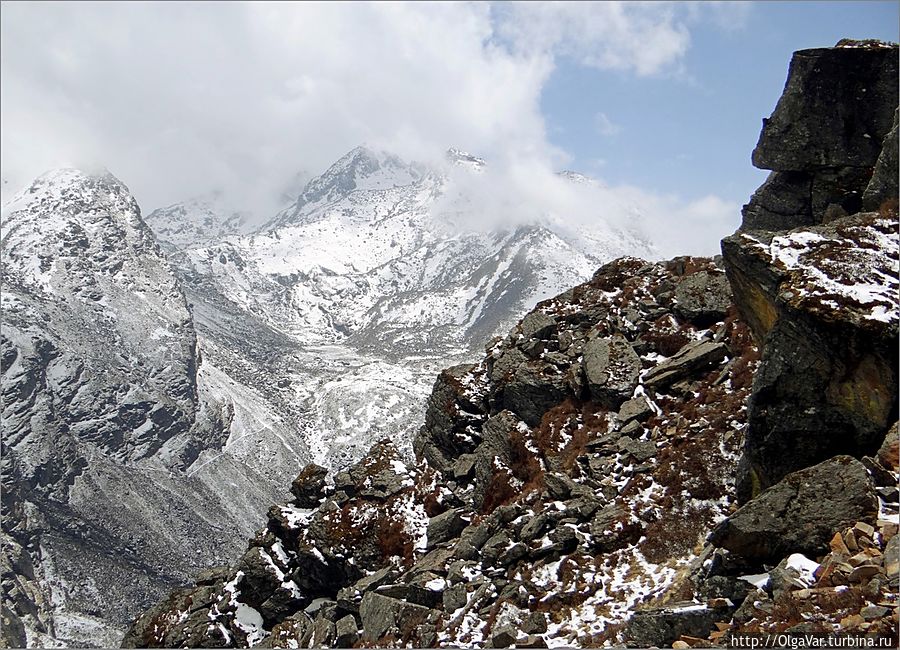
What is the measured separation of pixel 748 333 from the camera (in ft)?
105

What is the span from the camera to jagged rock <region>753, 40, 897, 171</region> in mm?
30250

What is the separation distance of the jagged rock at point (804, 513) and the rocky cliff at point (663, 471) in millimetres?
54

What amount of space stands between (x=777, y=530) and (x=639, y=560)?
27.9 feet

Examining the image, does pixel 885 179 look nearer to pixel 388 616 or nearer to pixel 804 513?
pixel 804 513

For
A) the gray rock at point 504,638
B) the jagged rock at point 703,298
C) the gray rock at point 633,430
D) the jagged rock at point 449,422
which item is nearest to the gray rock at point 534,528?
the gray rock at point 504,638

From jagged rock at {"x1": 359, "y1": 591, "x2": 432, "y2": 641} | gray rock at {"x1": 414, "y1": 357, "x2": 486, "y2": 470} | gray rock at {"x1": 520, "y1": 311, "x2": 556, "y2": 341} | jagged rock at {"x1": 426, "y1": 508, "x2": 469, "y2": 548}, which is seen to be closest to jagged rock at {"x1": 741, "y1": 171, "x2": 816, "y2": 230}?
gray rock at {"x1": 520, "y1": 311, "x2": 556, "y2": 341}

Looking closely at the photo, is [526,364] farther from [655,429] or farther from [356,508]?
[356,508]

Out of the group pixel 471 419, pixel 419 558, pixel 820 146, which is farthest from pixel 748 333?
pixel 419 558

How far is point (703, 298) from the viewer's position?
119 ft

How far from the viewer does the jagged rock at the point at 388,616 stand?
24555 mm

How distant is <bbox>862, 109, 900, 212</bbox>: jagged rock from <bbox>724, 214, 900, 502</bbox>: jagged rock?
5079mm

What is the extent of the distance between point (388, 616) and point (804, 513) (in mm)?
16561

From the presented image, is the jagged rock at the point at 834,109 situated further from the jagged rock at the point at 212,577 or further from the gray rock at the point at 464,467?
the jagged rock at the point at 212,577

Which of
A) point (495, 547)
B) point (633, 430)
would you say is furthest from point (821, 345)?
point (495, 547)
